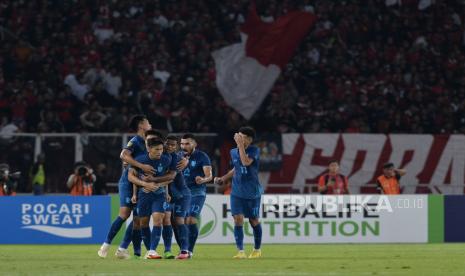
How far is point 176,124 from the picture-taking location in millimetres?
30969

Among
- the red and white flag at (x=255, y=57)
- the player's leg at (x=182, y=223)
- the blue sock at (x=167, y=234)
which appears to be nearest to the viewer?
the player's leg at (x=182, y=223)

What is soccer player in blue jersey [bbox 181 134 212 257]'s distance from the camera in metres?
20.3

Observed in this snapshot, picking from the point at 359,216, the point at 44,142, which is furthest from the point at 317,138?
the point at 44,142

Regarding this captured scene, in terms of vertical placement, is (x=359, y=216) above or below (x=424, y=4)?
below

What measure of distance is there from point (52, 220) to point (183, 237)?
813 cm

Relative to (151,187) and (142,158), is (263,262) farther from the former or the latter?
(142,158)

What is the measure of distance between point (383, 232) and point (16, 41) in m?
12.4

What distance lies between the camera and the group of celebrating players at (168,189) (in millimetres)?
18438

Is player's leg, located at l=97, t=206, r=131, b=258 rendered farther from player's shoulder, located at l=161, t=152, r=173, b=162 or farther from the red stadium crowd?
the red stadium crowd

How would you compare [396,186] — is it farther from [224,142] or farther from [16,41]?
[16,41]

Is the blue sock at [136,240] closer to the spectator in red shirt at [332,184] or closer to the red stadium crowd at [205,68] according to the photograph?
the spectator in red shirt at [332,184]

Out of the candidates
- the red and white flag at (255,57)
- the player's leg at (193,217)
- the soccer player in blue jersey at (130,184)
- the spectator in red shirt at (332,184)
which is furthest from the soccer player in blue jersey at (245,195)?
the red and white flag at (255,57)

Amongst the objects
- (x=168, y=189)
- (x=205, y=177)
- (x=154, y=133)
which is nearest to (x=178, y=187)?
(x=168, y=189)

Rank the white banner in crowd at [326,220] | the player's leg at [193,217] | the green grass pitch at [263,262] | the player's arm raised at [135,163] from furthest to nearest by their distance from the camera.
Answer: the white banner in crowd at [326,220] < the player's leg at [193,217] < the player's arm raised at [135,163] < the green grass pitch at [263,262]
